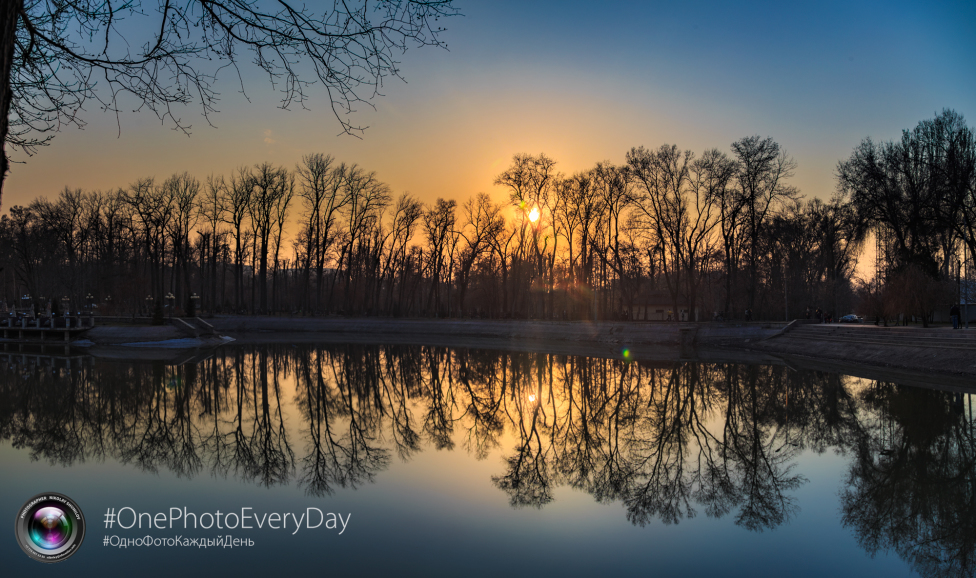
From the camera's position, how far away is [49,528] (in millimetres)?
4805

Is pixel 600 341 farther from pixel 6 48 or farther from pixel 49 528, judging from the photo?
pixel 6 48

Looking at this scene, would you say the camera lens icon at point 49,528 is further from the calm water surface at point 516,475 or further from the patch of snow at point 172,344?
the patch of snow at point 172,344

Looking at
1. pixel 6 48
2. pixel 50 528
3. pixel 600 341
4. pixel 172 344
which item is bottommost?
pixel 172 344

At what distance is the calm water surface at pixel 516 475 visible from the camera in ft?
19.8

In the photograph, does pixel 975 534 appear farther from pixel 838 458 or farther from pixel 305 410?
pixel 305 410

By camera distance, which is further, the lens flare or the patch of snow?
the patch of snow

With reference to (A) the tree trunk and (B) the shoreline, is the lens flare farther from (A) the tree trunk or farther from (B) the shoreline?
(B) the shoreline

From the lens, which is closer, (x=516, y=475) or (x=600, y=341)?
(x=516, y=475)

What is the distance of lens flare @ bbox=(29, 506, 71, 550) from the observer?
482 centimetres

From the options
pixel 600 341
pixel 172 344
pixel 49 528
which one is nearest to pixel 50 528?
pixel 49 528

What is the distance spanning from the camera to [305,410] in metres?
14.7

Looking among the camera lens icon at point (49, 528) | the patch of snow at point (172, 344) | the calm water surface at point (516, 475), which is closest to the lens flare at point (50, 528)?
the camera lens icon at point (49, 528)

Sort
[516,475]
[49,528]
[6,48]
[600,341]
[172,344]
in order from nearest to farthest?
1. [6,48]
2. [49,528]
3. [516,475]
4. [172,344]
5. [600,341]

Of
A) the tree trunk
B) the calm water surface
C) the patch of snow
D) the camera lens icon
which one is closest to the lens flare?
the camera lens icon
